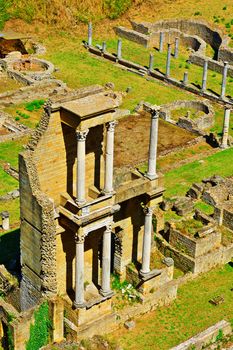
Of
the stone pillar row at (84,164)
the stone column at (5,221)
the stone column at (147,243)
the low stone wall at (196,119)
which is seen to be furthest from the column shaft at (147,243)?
the low stone wall at (196,119)

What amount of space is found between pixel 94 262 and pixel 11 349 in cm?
467

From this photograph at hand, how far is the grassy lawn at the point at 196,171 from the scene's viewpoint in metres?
38.8

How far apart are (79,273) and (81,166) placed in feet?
13.1

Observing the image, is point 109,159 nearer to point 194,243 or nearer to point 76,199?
point 76,199

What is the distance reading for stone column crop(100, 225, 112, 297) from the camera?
25938mm

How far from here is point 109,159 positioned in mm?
25141

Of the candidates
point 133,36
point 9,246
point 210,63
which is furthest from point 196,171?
point 133,36

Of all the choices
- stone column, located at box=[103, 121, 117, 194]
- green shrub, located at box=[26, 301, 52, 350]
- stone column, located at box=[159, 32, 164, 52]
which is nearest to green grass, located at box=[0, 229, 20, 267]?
green shrub, located at box=[26, 301, 52, 350]

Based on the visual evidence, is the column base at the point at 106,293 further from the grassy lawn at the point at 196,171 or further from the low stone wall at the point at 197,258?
the grassy lawn at the point at 196,171

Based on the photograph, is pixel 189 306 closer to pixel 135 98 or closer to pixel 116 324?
pixel 116 324

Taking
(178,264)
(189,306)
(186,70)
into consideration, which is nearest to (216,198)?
(178,264)

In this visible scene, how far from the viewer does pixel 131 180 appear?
27.9 meters

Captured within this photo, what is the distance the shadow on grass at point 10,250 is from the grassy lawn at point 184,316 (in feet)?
18.3

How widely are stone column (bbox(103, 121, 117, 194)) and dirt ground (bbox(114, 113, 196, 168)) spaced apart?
15196 mm
